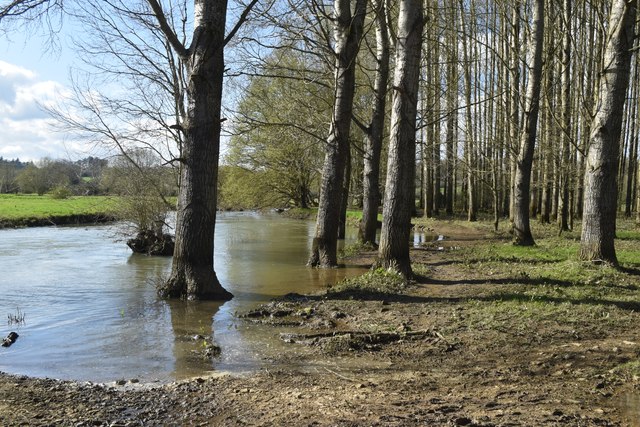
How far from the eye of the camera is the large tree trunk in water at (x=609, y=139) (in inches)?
386

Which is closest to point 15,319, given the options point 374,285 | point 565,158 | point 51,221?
point 374,285

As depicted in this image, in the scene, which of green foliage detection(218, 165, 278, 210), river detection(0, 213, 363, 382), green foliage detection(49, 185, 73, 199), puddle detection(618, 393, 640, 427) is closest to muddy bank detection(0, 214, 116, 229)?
green foliage detection(49, 185, 73, 199)

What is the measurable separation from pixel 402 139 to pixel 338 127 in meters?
3.02

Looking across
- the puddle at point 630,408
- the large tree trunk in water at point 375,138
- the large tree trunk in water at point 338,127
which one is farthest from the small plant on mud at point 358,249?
the puddle at point 630,408

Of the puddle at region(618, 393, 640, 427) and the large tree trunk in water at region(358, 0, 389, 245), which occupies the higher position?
the large tree trunk in water at region(358, 0, 389, 245)

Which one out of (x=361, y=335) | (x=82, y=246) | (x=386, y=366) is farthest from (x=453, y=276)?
(x=82, y=246)

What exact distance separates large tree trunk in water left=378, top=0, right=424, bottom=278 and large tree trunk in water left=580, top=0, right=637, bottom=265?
3431 millimetres

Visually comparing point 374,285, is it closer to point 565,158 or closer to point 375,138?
point 375,138

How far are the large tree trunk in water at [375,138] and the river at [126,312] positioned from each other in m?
2.37

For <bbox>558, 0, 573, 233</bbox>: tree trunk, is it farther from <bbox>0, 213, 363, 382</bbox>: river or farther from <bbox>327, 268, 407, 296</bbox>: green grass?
<bbox>327, 268, 407, 296</bbox>: green grass

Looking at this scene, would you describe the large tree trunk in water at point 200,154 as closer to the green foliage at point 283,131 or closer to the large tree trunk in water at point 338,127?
the green foliage at point 283,131

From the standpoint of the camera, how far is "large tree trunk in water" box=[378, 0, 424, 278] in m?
9.34

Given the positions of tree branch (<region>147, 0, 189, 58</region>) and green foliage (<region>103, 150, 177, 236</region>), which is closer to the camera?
tree branch (<region>147, 0, 189, 58</region>)

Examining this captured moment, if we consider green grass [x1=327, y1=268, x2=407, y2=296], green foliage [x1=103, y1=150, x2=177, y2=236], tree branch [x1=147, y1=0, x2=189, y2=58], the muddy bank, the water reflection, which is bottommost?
the water reflection
